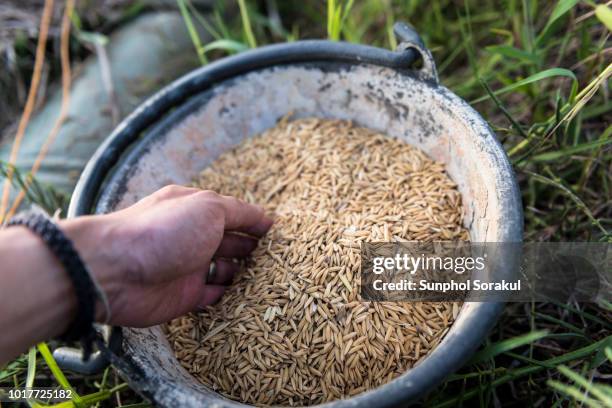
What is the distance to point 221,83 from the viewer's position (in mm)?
1908

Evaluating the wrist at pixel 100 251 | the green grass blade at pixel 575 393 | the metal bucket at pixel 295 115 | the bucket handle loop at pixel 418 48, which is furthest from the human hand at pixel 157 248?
the green grass blade at pixel 575 393

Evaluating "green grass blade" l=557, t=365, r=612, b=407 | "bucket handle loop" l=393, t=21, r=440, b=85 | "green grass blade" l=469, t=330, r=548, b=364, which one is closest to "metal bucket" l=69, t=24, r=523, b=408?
"bucket handle loop" l=393, t=21, r=440, b=85

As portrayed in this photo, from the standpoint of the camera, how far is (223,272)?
1678 millimetres

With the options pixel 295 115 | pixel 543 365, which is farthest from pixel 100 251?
pixel 543 365

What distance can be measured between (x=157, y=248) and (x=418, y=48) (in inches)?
37.9

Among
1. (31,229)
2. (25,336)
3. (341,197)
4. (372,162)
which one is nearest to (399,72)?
(372,162)

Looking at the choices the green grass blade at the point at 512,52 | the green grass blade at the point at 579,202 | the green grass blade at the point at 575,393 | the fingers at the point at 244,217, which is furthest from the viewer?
the green grass blade at the point at 512,52

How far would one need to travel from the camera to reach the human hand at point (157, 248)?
1.19 meters

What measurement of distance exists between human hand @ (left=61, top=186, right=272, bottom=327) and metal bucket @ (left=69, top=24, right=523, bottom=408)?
113 millimetres

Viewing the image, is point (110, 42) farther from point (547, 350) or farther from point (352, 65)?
point (547, 350)

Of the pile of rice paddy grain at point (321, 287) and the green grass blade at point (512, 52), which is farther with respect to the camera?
the green grass blade at point (512, 52)

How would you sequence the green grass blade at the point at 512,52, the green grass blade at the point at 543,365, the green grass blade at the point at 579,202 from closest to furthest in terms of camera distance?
the green grass blade at the point at 543,365
the green grass blade at the point at 579,202
the green grass blade at the point at 512,52

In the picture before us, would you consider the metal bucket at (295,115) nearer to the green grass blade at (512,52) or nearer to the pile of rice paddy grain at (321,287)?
the pile of rice paddy grain at (321,287)

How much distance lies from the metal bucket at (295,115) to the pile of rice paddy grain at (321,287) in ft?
0.24
